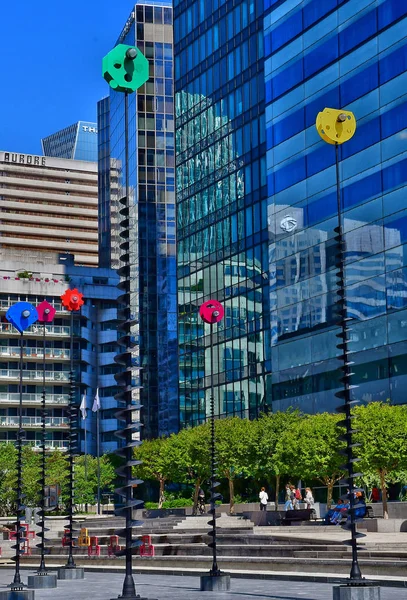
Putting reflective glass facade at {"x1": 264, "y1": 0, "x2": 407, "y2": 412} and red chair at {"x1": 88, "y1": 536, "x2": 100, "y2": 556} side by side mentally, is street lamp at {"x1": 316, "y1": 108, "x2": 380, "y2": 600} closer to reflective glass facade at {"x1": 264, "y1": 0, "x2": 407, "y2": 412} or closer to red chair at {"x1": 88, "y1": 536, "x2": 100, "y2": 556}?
red chair at {"x1": 88, "y1": 536, "x2": 100, "y2": 556}

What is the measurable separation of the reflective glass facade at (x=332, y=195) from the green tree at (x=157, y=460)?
838 centimetres

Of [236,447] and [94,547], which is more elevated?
[236,447]

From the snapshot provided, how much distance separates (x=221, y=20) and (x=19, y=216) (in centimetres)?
8746

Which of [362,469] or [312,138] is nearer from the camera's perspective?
[362,469]

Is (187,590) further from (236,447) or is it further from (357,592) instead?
(236,447)

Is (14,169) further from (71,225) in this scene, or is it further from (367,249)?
(367,249)

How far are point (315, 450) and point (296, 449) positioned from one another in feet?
5.16

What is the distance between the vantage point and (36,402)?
117m

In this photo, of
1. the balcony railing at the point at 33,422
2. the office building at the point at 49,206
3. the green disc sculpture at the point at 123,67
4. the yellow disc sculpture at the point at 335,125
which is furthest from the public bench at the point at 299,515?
the office building at the point at 49,206

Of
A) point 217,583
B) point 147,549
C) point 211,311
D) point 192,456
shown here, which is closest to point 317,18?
point 192,456

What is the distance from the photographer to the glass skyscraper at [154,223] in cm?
11112

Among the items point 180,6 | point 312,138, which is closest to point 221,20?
point 180,6

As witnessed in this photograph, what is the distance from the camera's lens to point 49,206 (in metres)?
170

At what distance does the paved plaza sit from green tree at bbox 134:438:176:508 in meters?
36.2
